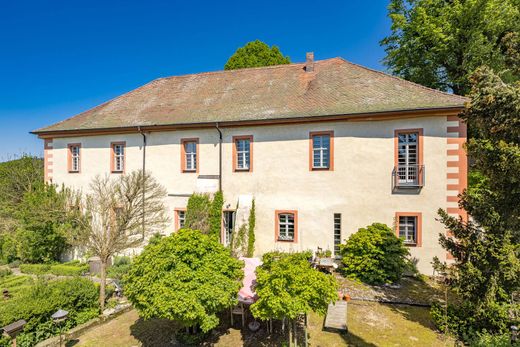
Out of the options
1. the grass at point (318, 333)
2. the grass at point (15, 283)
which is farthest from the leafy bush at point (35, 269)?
the grass at point (318, 333)

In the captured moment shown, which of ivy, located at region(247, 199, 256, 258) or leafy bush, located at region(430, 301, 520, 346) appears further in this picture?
ivy, located at region(247, 199, 256, 258)

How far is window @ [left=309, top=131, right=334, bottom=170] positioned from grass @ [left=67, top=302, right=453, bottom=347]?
246 inches

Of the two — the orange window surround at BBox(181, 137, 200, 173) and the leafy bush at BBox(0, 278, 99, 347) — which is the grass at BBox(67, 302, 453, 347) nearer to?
the leafy bush at BBox(0, 278, 99, 347)

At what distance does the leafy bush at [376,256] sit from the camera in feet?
36.8

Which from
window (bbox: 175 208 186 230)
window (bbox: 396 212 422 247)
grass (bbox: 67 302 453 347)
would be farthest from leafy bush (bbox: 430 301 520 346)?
window (bbox: 175 208 186 230)

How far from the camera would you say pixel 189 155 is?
1536 cm

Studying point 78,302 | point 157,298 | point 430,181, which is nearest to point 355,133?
point 430,181

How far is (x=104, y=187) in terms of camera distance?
15.7 m

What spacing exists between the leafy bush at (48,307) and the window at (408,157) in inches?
488

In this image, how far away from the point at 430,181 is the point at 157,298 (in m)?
11.0

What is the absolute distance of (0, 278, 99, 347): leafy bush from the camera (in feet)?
25.2

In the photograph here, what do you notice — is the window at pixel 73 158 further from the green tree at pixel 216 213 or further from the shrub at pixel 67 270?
the green tree at pixel 216 213

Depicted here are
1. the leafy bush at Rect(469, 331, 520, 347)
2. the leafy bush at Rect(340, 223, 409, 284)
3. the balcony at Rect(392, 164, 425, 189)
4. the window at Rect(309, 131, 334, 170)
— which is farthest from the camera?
the window at Rect(309, 131, 334, 170)

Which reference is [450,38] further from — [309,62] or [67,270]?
[67,270]
